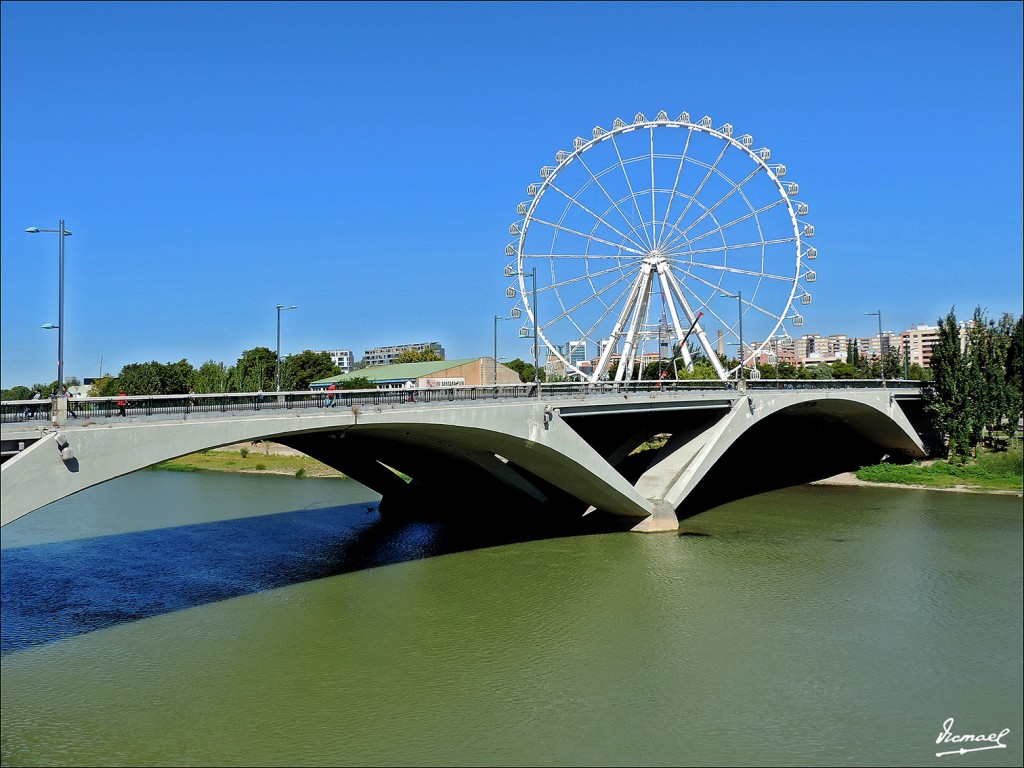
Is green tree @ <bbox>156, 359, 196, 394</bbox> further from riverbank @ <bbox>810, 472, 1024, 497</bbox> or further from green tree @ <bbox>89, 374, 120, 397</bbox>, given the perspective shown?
riverbank @ <bbox>810, 472, 1024, 497</bbox>

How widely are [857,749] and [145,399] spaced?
664 inches

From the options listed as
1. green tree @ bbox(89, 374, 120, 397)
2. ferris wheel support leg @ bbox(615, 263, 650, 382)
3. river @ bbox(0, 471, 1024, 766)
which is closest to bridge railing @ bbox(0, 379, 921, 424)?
river @ bbox(0, 471, 1024, 766)

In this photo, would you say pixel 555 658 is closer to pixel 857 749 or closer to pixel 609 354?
pixel 857 749

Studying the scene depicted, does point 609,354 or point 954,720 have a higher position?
point 609,354

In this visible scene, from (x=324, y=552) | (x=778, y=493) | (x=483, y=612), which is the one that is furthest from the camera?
(x=778, y=493)

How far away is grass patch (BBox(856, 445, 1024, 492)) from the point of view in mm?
45375

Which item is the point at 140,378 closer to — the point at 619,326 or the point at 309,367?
the point at 309,367

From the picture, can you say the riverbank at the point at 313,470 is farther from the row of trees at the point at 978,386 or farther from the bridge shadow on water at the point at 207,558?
the bridge shadow on water at the point at 207,558

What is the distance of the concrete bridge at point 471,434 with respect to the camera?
16.6 meters

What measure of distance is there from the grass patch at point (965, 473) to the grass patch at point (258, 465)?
3737cm

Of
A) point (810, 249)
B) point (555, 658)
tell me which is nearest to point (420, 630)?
point (555, 658)

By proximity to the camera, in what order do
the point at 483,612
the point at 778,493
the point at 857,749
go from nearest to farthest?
the point at 857,749
the point at 483,612
the point at 778,493

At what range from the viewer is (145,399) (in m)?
18.3

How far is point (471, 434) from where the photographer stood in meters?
27.1
